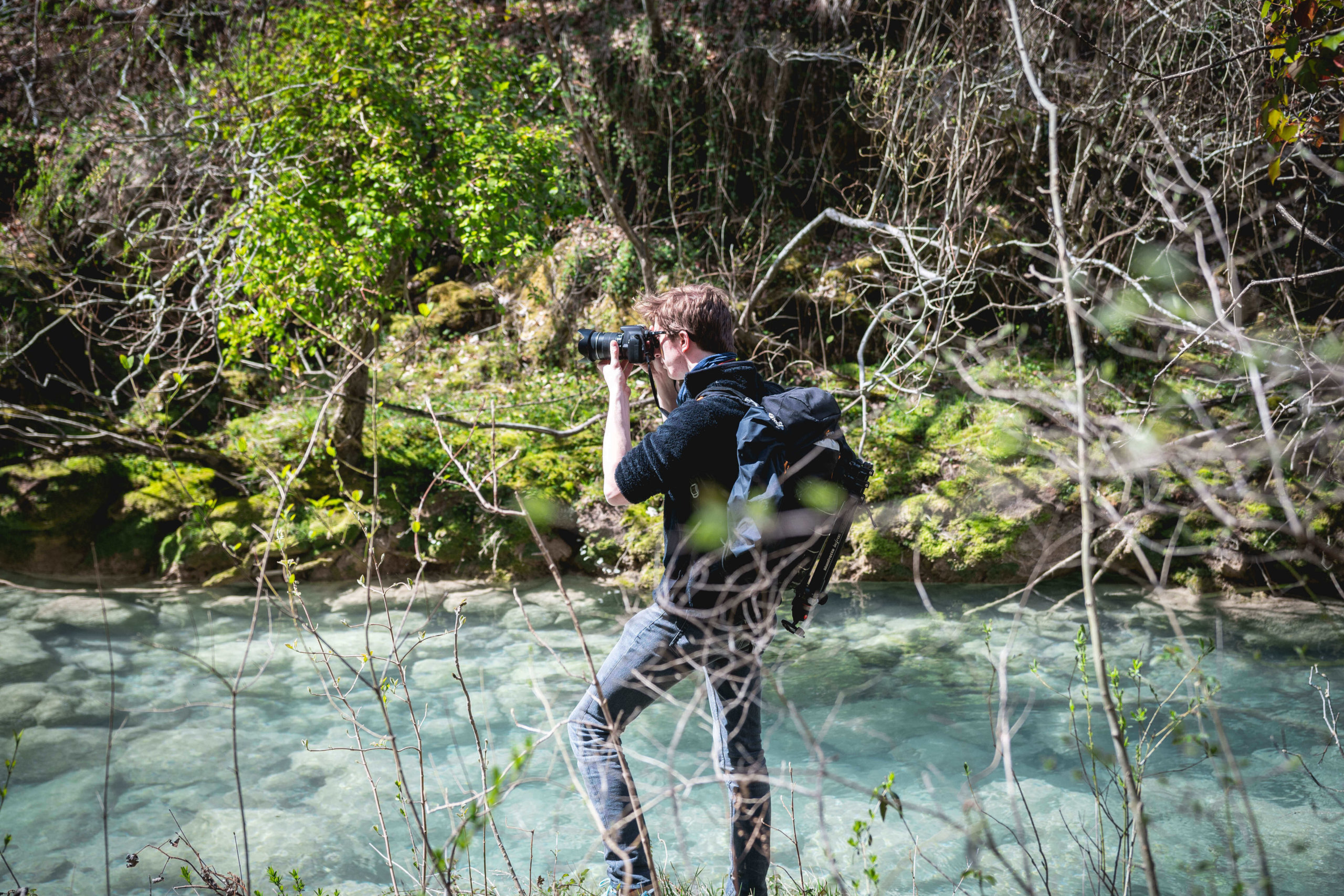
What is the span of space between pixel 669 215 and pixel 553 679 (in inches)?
231

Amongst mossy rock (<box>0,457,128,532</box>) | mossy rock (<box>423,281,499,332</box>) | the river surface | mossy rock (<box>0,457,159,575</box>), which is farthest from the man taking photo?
mossy rock (<box>423,281,499,332</box>)

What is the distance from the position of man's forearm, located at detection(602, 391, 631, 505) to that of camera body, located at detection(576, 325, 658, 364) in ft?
0.40

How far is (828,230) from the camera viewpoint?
866 cm

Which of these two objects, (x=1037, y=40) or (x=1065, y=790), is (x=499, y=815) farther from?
(x=1037, y=40)

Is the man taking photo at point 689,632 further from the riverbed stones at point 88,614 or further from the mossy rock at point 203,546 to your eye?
the mossy rock at point 203,546

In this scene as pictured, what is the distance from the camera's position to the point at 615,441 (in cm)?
236

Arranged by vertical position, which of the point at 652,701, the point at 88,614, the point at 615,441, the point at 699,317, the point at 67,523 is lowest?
the point at 88,614

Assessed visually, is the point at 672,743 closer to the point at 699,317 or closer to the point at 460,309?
the point at 699,317

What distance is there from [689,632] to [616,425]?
0.60 meters

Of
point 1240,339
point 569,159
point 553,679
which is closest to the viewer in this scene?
point 1240,339

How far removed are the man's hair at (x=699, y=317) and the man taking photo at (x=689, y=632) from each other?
3.2 inches

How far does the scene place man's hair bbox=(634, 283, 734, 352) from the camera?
236 cm

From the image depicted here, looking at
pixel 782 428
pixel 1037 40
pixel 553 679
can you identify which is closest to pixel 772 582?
pixel 782 428

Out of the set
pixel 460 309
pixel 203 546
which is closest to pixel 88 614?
pixel 203 546
